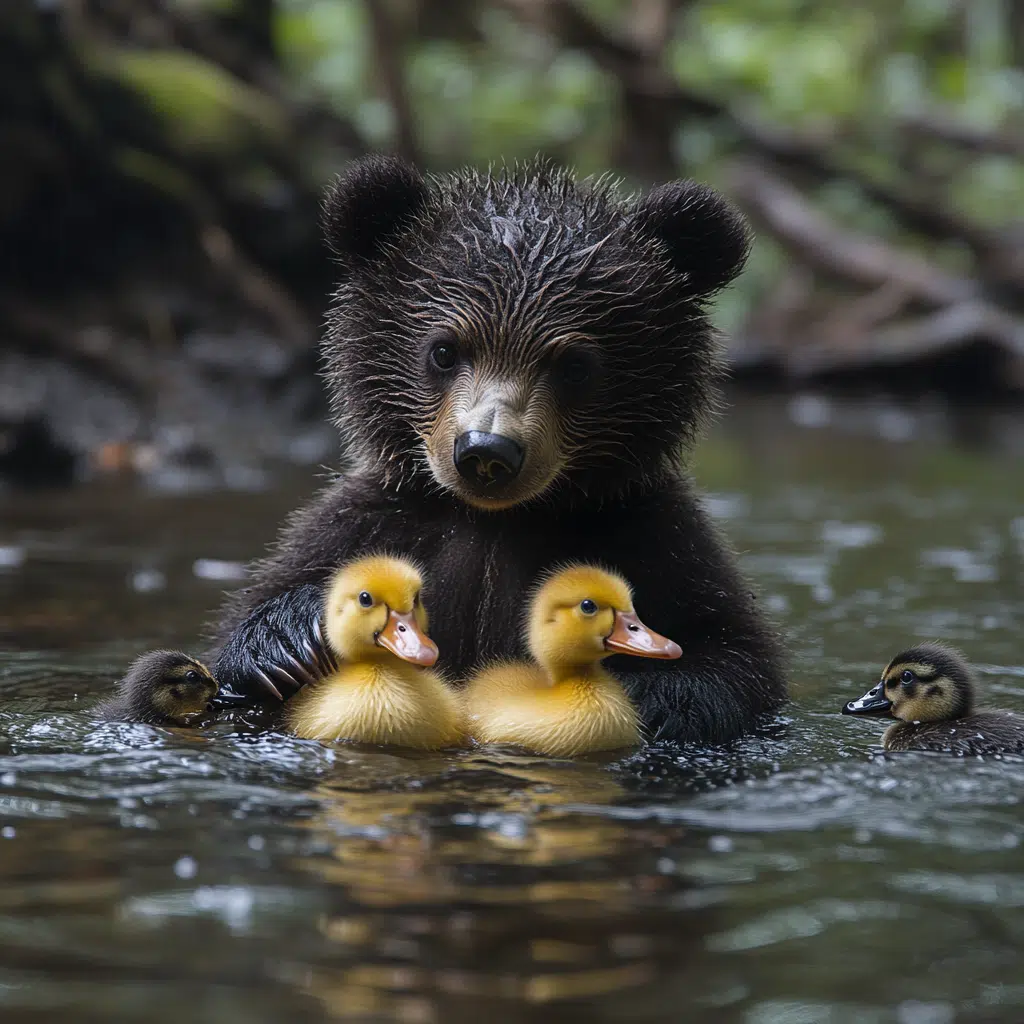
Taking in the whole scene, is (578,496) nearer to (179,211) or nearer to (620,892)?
(620,892)

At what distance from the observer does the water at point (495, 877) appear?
3.25m

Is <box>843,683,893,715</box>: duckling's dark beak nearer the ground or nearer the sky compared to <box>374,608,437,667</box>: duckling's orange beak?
nearer the ground

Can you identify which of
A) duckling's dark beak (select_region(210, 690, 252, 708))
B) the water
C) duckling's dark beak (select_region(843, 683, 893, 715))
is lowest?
the water

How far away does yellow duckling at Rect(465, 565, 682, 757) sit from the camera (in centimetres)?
525

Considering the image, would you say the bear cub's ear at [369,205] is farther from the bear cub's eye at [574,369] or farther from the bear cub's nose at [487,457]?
the bear cub's nose at [487,457]

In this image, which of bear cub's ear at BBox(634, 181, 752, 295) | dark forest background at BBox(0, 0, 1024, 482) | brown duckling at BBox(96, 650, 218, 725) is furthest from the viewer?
dark forest background at BBox(0, 0, 1024, 482)

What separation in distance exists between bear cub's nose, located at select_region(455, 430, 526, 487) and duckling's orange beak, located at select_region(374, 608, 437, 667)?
0.51 meters

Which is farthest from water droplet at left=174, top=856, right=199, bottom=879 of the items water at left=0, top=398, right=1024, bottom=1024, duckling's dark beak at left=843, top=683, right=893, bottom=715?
duckling's dark beak at left=843, top=683, right=893, bottom=715

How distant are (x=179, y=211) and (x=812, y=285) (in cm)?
1182

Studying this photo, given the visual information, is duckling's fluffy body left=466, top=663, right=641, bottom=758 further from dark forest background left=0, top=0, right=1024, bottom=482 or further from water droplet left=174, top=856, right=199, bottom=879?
dark forest background left=0, top=0, right=1024, bottom=482

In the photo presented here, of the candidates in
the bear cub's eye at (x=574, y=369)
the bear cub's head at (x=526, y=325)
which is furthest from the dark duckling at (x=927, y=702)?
the bear cub's eye at (x=574, y=369)

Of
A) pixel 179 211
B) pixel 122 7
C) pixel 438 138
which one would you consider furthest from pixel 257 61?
pixel 438 138

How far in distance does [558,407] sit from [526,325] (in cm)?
31

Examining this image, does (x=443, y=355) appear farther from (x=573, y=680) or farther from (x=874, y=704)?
(x=874, y=704)
